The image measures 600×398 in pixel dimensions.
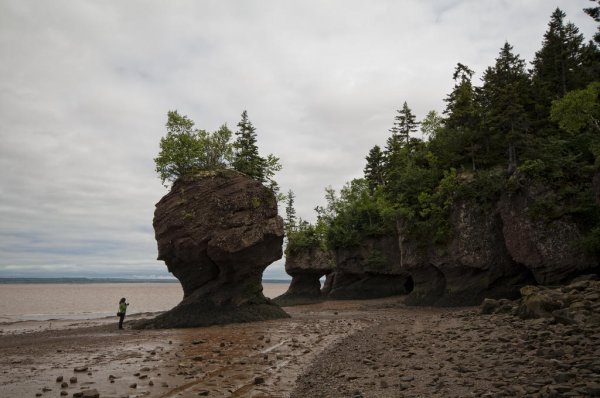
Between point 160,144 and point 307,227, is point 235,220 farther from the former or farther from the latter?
point 307,227

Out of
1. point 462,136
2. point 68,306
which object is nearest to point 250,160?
point 462,136

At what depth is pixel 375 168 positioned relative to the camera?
72438mm

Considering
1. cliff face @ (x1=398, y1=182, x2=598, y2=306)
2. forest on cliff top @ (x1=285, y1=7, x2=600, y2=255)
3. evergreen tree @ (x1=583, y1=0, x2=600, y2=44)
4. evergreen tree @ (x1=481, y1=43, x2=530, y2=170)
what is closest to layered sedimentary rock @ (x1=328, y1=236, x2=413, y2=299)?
forest on cliff top @ (x1=285, y1=7, x2=600, y2=255)

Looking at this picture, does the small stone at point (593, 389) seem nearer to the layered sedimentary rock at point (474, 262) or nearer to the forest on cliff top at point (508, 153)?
the forest on cliff top at point (508, 153)

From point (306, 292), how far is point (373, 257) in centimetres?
1427

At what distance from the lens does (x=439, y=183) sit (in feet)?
129

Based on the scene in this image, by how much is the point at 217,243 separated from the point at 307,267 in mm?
31643

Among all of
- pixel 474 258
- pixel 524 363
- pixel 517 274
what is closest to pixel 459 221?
pixel 474 258

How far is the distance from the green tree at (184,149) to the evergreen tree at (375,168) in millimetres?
40842

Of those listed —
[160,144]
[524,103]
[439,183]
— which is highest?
[524,103]

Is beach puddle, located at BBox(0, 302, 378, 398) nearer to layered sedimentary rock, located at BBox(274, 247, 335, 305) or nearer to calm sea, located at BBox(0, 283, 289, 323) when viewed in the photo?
calm sea, located at BBox(0, 283, 289, 323)

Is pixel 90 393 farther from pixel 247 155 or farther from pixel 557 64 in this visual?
pixel 557 64

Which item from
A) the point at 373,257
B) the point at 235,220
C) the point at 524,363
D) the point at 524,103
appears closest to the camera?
the point at 524,363

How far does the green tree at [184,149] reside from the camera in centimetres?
3228
